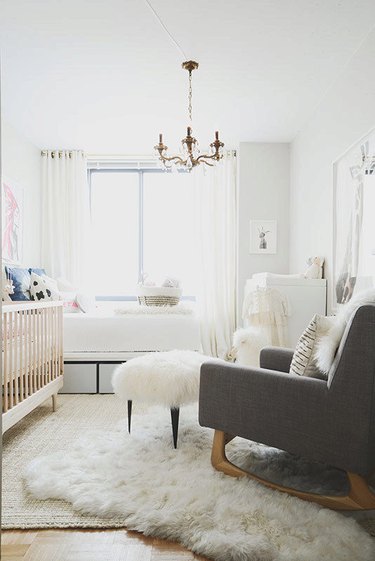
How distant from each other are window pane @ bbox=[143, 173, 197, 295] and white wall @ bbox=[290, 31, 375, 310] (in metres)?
1.35

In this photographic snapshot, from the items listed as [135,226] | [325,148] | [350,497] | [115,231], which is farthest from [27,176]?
[350,497]

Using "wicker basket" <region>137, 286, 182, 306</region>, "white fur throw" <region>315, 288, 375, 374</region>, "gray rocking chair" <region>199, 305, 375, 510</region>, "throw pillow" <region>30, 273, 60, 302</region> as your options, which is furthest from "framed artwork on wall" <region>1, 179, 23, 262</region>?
"white fur throw" <region>315, 288, 375, 374</region>

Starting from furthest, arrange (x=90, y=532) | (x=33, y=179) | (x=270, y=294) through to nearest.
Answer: (x=33, y=179) → (x=270, y=294) → (x=90, y=532)

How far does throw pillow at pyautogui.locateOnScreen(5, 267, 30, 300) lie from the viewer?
13.5ft

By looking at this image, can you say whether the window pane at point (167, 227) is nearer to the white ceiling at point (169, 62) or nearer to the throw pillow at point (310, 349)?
the white ceiling at point (169, 62)

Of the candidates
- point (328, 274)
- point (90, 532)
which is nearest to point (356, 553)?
point (90, 532)

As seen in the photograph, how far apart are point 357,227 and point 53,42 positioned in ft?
7.98

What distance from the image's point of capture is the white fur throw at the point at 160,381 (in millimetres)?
2355

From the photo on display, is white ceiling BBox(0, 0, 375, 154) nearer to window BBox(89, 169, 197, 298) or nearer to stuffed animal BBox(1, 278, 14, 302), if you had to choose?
window BBox(89, 169, 197, 298)

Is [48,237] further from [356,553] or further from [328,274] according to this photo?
[356,553]

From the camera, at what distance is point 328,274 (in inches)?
156

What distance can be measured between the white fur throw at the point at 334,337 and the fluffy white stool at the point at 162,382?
0.79 meters

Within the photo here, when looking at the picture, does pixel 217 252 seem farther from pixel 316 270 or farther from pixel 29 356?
pixel 29 356

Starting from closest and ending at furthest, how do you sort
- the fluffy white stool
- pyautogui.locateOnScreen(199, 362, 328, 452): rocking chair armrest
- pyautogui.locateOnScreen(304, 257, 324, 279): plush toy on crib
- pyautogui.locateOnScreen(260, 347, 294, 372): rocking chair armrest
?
1. pyautogui.locateOnScreen(199, 362, 328, 452): rocking chair armrest
2. the fluffy white stool
3. pyautogui.locateOnScreen(260, 347, 294, 372): rocking chair armrest
4. pyautogui.locateOnScreen(304, 257, 324, 279): plush toy on crib
